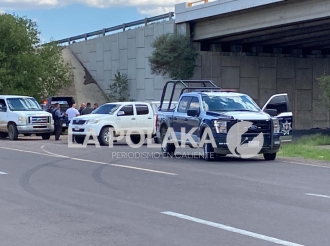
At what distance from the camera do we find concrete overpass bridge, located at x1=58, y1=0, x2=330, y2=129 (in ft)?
112

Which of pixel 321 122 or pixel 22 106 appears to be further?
pixel 321 122

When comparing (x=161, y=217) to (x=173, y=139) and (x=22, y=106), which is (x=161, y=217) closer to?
(x=173, y=139)

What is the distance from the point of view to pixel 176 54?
125 feet

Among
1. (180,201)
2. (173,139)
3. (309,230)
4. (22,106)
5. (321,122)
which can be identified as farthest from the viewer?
(321,122)

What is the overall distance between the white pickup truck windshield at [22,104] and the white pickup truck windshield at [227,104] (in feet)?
46.0

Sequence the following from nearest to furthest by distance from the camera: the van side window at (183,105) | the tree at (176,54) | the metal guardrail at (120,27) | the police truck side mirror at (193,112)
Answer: the police truck side mirror at (193,112), the van side window at (183,105), the tree at (176,54), the metal guardrail at (120,27)

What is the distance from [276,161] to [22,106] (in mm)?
15849

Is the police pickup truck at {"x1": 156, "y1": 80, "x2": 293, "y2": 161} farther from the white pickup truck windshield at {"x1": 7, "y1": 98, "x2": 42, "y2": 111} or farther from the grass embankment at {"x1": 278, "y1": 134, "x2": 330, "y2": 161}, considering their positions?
the white pickup truck windshield at {"x1": 7, "y1": 98, "x2": 42, "y2": 111}

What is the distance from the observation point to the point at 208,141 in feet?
59.6

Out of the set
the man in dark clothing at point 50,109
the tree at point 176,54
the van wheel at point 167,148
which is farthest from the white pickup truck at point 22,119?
the van wheel at point 167,148

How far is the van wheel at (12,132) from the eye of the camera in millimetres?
30172

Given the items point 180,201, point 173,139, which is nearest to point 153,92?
point 173,139

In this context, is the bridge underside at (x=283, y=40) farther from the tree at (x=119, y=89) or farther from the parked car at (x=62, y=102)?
the parked car at (x=62, y=102)

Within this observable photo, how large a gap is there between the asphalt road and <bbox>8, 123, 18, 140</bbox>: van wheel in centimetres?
1189
